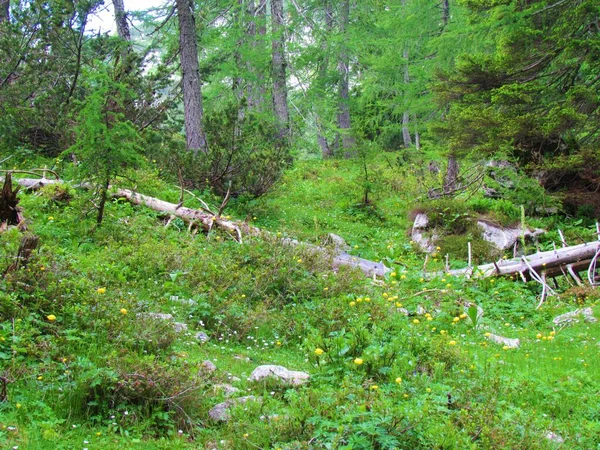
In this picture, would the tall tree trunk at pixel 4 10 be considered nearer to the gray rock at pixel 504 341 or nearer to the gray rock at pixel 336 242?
the gray rock at pixel 336 242

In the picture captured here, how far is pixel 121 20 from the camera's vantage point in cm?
1588

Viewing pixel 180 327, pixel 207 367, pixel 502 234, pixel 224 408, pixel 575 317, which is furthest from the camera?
pixel 502 234

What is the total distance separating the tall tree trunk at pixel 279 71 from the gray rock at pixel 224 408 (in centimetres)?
1443

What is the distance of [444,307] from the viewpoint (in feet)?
23.0

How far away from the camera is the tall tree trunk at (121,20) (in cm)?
1560

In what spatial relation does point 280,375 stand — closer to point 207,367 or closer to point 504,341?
point 207,367

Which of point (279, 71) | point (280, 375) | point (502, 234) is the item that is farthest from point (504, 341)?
point (279, 71)

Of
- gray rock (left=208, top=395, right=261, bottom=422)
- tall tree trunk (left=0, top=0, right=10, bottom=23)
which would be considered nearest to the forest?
gray rock (left=208, top=395, right=261, bottom=422)

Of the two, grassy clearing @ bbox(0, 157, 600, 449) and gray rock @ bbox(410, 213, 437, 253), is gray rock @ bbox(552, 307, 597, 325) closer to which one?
grassy clearing @ bbox(0, 157, 600, 449)

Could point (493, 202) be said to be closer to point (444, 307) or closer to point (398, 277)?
point (398, 277)

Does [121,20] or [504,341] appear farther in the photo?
[121,20]

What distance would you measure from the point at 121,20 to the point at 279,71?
5.95m

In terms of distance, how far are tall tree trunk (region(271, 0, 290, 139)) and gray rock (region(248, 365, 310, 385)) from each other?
45.3 ft

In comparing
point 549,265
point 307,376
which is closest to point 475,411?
point 307,376
